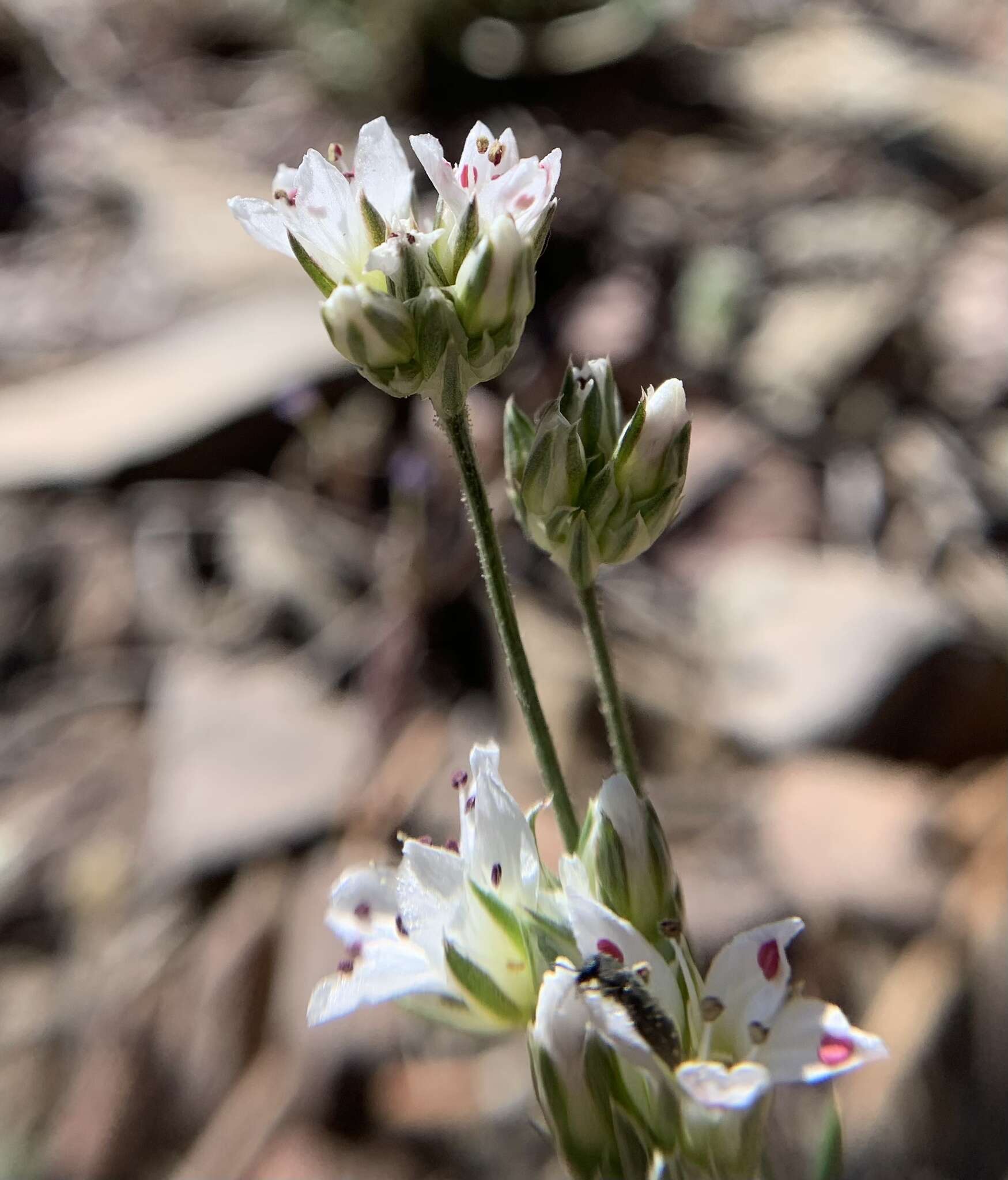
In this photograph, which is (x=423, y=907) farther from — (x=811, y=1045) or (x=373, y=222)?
(x=373, y=222)

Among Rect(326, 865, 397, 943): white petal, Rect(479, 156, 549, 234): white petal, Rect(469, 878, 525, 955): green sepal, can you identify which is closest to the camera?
Rect(479, 156, 549, 234): white petal

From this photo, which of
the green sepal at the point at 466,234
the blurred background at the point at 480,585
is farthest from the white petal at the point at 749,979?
the blurred background at the point at 480,585

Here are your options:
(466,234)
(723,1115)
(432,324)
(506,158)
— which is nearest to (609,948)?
(723,1115)

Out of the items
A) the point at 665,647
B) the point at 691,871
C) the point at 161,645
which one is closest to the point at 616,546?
the point at 691,871

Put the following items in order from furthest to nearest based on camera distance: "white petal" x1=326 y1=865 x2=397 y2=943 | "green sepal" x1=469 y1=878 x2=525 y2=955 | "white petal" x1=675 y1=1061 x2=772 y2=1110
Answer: "white petal" x1=326 y1=865 x2=397 y2=943, "green sepal" x1=469 y1=878 x2=525 y2=955, "white petal" x1=675 y1=1061 x2=772 y2=1110

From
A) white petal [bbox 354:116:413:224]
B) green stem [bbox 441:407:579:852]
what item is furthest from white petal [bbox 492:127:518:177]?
green stem [bbox 441:407:579:852]

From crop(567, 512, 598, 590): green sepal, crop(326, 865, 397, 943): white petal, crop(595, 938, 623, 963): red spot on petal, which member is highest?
crop(567, 512, 598, 590): green sepal

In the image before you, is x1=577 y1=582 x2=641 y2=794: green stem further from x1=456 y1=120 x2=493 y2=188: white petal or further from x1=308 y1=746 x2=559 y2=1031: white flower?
x1=456 y1=120 x2=493 y2=188: white petal

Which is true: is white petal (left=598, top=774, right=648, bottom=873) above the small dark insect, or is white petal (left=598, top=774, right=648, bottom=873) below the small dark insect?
above
